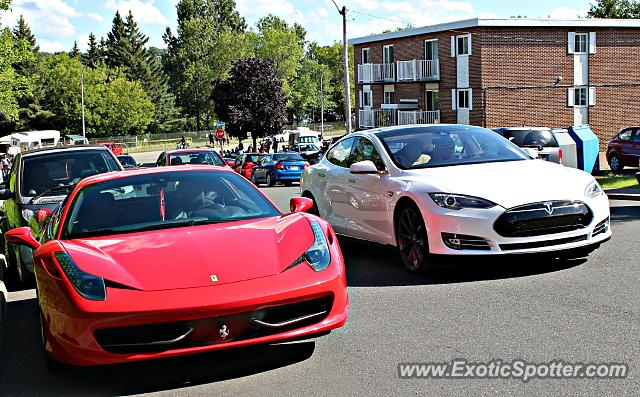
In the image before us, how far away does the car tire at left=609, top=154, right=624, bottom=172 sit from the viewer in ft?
86.8

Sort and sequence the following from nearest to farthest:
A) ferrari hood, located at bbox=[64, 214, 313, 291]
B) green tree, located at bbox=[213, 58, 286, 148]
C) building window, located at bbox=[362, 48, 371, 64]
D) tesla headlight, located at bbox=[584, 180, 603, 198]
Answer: ferrari hood, located at bbox=[64, 214, 313, 291], tesla headlight, located at bbox=[584, 180, 603, 198], building window, located at bbox=[362, 48, 371, 64], green tree, located at bbox=[213, 58, 286, 148]

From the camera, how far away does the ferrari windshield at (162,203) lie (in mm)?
6012

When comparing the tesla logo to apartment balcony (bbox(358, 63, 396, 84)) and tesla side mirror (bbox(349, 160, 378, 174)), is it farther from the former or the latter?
apartment balcony (bbox(358, 63, 396, 84))

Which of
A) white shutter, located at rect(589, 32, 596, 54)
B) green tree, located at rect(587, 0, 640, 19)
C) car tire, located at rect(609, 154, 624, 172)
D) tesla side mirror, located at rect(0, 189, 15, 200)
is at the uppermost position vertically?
green tree, located at rect(587, 0, 640, 19)

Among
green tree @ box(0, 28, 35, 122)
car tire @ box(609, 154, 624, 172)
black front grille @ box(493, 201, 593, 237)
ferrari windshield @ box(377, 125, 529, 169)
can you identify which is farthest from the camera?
green tree @ box(0, 28, 35, 122)

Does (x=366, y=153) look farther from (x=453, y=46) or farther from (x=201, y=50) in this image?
(x=201, y=50)

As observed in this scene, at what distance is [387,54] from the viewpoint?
51.4 metres

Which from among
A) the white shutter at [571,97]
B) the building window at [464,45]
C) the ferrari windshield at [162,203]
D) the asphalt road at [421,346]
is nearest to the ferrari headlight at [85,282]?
the asphalt road at [421,346]

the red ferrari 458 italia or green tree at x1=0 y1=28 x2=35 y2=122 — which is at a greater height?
green tree at x1=0 y1=28 x2=35 y2=122

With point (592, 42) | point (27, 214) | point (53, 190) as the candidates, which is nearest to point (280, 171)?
point (592, 42)

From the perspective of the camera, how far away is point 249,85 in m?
70.2

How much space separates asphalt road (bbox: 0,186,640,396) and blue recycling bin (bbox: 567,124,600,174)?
16202 mm

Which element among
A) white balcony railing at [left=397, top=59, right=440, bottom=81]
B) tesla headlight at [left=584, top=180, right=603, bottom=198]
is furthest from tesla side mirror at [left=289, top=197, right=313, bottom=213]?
white balcony railing at [left=397, top=59, right=440, bottom=81]

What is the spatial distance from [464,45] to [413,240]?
1461 inches
